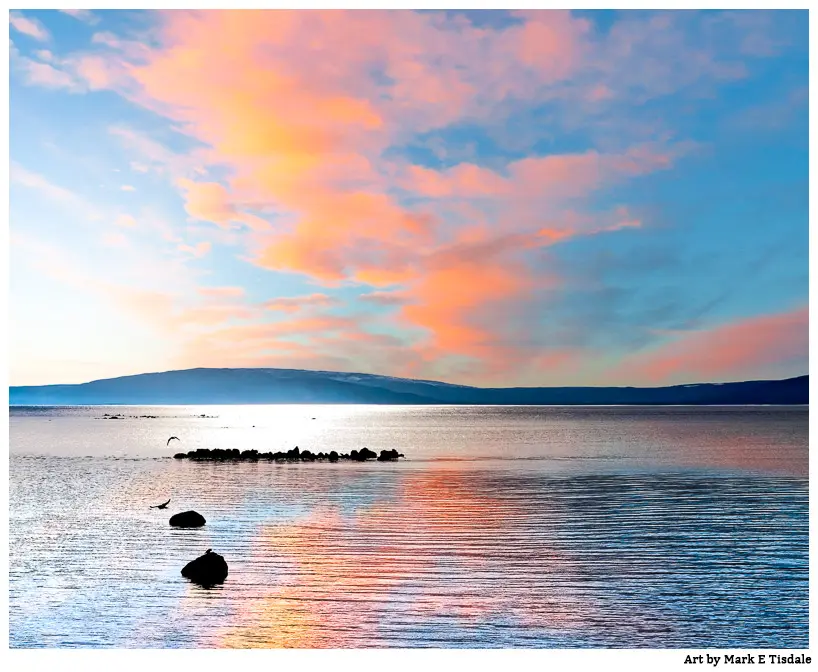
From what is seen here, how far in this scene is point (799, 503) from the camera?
1463 inches

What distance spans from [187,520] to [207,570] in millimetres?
10616

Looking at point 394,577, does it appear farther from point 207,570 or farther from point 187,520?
point 187,520

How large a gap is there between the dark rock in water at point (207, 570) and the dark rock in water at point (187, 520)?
30.9 ft

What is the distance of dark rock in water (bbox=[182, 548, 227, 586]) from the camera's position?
21.5 metres

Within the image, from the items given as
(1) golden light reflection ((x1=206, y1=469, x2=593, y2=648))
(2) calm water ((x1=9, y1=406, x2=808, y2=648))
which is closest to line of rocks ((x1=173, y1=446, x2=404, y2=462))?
(2) calm water ((x1=9, y1=406, x2=808, y2=648))

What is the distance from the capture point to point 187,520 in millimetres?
31609

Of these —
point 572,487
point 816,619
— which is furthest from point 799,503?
point 816,619

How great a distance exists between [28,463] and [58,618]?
176ft

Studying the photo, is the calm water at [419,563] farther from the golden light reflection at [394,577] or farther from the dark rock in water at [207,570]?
the dark rock in water at [207,570]

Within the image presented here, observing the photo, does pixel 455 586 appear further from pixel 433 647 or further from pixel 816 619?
pixel 816 619

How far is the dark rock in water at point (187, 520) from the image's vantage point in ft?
103

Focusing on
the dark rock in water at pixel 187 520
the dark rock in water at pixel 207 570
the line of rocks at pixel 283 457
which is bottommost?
the line of rocks at pixel 283 457
